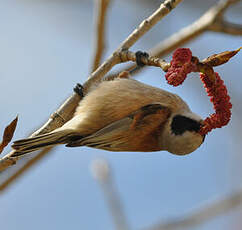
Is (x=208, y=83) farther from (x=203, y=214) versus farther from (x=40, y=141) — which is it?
(x=203, y=214)

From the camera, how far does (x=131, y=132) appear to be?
8.91ft

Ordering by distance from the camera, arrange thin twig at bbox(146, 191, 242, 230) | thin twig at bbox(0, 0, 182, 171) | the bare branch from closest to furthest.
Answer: thin twig at bbox(0, 0, 182, 171)
the bare branch
thin twig at bbox(146, 191, 242, 230)

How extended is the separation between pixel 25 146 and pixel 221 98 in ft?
3.10

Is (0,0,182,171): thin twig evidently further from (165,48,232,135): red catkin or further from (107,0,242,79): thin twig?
(107,0,242,79): thin twig

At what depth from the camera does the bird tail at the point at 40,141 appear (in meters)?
2.20

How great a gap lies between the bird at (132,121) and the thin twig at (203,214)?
1.47 meters

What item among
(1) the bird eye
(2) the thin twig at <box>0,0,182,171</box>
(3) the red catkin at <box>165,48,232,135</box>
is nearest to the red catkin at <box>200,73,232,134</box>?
(3) the red catkin at <box>165,48,232,135</box>

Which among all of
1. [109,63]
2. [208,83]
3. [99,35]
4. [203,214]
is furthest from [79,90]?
[203,214]

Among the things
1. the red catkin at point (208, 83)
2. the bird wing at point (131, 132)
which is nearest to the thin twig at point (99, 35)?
the bird wing at point (131, 132)

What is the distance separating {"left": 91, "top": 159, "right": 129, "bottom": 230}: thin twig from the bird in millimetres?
1085

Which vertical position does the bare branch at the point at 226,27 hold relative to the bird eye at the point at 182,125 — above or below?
above

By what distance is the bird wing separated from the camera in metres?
2.60

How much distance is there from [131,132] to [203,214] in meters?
1.81

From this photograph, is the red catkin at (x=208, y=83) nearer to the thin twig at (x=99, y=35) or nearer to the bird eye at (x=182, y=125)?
the bird eye at (x=182, y=125)
